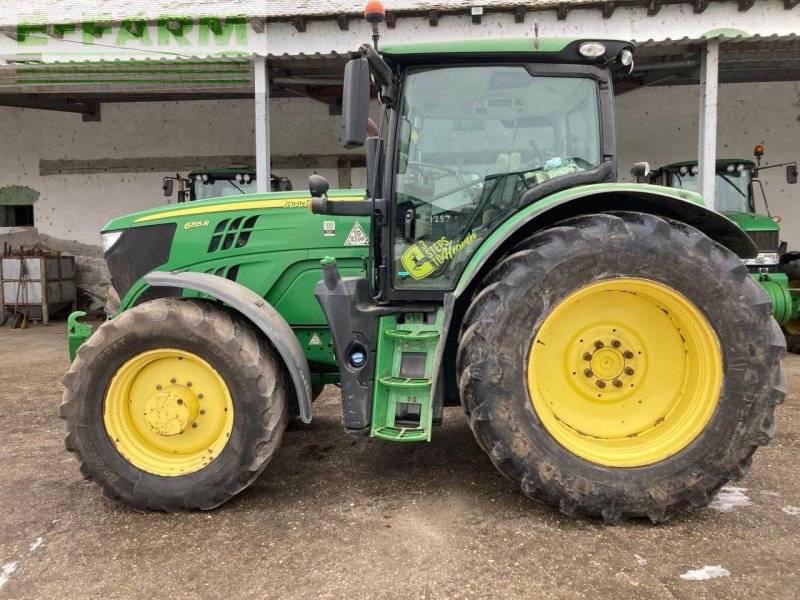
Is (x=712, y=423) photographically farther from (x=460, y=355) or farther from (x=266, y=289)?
(x=266, y=289)

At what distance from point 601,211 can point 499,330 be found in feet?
2.87

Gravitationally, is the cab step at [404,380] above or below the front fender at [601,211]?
below

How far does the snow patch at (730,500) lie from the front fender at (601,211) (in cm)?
121

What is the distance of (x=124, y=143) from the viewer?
11.5 m

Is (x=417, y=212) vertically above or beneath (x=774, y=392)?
above

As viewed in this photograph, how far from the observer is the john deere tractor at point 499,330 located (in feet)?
8.57

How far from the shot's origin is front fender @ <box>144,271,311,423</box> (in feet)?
9.37

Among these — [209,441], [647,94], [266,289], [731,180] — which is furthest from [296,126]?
[209,441]

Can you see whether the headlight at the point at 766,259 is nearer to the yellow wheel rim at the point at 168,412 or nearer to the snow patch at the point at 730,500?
the snow patch at the point at 730,500

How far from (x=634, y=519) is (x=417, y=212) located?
176cm

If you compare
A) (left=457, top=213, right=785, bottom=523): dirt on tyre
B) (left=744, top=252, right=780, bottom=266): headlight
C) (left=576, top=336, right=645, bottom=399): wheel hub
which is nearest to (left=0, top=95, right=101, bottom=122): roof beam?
(left=457, top=213, right=785, bottom=523): dirt on tyre

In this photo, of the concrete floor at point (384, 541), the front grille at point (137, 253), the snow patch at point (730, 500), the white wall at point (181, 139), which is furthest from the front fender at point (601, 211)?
the white wall at point (181, 139)

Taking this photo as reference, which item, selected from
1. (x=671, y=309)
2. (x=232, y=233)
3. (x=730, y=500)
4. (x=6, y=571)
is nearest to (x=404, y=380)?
(x=671, y=309)

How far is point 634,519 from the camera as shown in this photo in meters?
2.69
